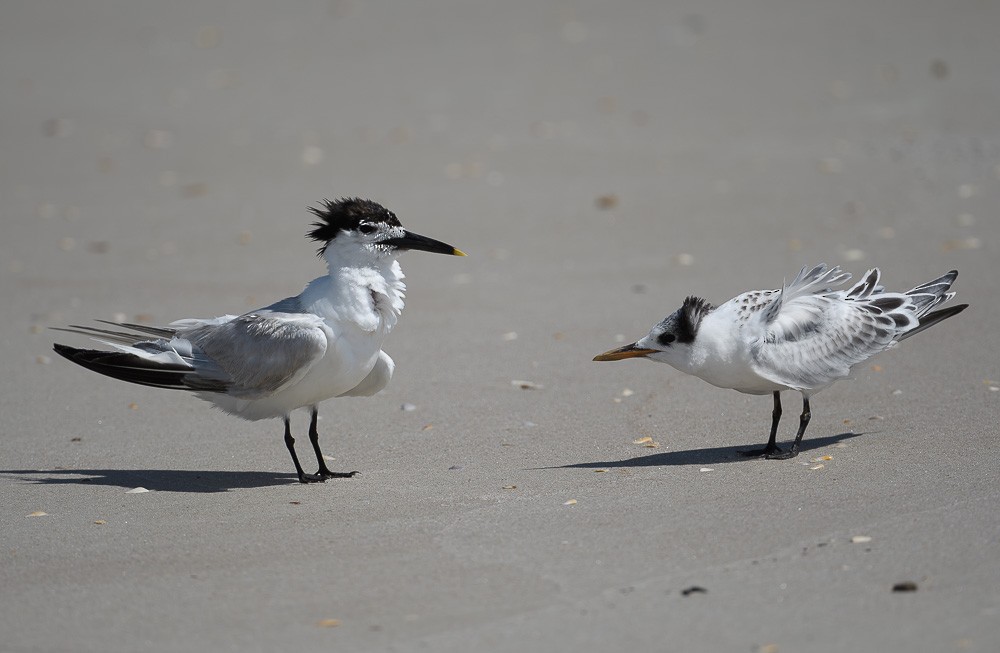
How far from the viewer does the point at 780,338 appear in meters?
5.95

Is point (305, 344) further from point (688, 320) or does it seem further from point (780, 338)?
point (780, 338)

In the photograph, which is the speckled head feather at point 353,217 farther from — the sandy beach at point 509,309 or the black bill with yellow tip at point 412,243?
the sandy beach at point 509,309

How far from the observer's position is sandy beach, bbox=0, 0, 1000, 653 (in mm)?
4363

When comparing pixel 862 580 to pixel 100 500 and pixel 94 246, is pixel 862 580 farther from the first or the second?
pixel 94 246

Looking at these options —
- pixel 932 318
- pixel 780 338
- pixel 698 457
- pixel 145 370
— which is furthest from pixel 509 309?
Result: pixel 145 370

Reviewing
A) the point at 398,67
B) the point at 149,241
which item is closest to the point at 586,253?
the point at 149,241

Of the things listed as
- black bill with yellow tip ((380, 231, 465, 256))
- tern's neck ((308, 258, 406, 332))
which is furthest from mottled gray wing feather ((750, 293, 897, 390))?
tern's neck ((308, 258, 406, 332))

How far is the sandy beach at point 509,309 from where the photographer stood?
436cm

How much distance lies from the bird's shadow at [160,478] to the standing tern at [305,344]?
0.27m

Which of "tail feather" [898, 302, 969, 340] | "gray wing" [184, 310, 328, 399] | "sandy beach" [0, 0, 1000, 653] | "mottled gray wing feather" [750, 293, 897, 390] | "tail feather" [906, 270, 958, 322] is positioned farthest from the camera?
"tail feather" [906, 270, 958, 322]

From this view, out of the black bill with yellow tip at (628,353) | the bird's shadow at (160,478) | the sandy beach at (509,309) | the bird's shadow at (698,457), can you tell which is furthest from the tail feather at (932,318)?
the bird's shadow at (160,478)

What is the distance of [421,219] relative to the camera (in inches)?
440

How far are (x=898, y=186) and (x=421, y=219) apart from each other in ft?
15.3

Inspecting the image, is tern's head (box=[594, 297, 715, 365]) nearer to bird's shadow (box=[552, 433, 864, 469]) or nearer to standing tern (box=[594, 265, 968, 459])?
standing tern (box=[594, 265, 968, 459])
